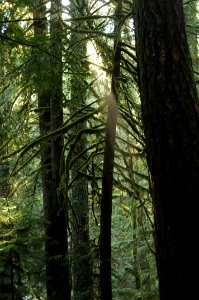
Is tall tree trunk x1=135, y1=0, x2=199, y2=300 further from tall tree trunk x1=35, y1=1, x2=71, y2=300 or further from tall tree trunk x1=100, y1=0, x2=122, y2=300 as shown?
tall tree trunk x1=35, y1=1, x2=71, y2=300

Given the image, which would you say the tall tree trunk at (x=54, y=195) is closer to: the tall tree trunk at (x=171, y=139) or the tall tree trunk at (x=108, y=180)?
the tall tree trunk at (x=108, y=180)

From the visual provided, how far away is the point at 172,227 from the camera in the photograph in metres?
2.82

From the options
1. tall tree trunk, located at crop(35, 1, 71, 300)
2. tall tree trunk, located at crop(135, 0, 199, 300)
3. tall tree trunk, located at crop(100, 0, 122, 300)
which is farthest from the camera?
tall tree trunk, located at crop(35, 1, 71, 300)

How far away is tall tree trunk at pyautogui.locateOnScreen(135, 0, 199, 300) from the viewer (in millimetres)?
2775

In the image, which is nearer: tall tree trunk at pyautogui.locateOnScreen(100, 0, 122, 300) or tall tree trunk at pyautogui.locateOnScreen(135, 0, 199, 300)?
tall tree trunk at pyautogui.locateOnScreen(135, 0, 199, 300)

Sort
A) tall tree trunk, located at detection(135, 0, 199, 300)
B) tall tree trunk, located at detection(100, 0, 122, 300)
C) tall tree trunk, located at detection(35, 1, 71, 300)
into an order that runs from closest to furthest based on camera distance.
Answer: tall tree trunk, located at detection(135, 0, 199, 300) → tall tree trunk, located at detection(100, 0, 122, 300) → tall tree trunk, located at detection(35, 1, 71, 300)

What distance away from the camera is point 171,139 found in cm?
288

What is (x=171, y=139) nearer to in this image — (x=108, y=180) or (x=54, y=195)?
(x=108, y=180)

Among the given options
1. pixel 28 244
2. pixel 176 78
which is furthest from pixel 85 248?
pixel 176 78

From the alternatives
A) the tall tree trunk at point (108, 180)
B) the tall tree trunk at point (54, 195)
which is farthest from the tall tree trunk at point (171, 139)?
the tall tree trunk at point (54, 195)

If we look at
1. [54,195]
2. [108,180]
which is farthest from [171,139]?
[54,195]

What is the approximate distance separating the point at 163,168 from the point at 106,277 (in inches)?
102

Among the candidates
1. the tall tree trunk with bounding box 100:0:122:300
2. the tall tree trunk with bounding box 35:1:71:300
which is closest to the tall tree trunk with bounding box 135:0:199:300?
the tall tree trunk with bounding box 100:0:122:300

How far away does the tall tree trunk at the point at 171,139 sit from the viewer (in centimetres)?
278
